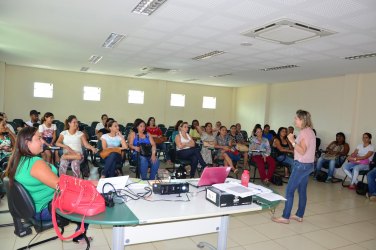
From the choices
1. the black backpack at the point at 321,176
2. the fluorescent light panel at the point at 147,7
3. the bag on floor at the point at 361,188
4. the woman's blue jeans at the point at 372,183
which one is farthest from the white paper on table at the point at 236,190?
the black backpack at the point at 321,176

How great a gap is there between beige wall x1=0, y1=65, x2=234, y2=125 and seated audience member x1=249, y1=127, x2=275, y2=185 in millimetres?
6444

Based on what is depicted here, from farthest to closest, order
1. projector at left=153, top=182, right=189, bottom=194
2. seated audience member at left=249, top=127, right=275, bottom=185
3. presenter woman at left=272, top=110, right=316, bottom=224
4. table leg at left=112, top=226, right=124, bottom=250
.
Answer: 1. seated audience member at left=249, top=127, right=275, bottom=185
2. presenter woman at left=272, top=110, right=316, bottom=224
3. projector at left=153, top=182, right=189, bottom=194
4. table leg at left=112, top=226, right=124, bottom=250

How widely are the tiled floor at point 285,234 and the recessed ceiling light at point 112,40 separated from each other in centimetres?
326

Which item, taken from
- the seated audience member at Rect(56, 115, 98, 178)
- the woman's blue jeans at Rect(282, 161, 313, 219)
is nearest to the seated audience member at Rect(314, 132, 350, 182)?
the woman's blue jeans at Rect(282, 161, 313, 219)

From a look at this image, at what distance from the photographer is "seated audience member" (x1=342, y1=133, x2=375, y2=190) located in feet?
21.1

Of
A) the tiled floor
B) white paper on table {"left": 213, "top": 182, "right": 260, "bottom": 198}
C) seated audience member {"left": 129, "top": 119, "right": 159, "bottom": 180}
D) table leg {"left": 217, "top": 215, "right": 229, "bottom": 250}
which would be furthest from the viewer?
seated audience member {"left": 129, "top": 119, "right": 159, "bottom": 180}

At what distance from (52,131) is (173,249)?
173 inches

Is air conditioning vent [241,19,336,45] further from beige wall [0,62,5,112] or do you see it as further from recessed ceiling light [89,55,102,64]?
beige wall [0,62,5,112]

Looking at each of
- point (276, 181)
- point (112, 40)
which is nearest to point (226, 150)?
point (276, 181)

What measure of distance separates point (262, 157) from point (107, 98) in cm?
724

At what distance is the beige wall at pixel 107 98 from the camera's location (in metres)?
10.0

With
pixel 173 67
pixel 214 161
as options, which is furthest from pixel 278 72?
pixel 214 161

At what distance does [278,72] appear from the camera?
8250 millimetres

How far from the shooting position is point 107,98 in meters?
11.3
